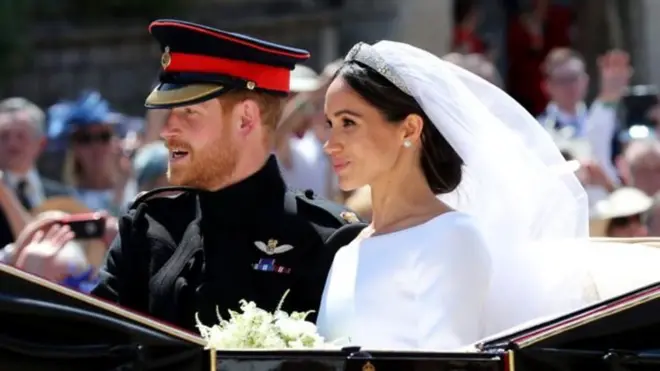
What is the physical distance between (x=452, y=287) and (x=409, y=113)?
1.58 ft

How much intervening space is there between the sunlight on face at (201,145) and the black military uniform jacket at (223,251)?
71 millimetres

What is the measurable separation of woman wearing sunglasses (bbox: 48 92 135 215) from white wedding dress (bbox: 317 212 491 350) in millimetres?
4811

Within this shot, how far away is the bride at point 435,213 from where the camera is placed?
4207 millimetres

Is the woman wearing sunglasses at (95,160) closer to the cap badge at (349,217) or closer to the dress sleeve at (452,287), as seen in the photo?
the cap badge at (349,217)

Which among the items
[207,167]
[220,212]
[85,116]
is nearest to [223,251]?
[220,212]

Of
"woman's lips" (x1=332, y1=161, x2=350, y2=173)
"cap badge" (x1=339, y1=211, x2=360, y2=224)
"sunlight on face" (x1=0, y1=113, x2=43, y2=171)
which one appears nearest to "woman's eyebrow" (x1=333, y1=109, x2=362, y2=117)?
"woman's lips" (x1=332, y1=161, x2=350, y2=173)

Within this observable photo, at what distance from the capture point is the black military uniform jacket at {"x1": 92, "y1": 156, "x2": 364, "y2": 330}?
15.4 feet

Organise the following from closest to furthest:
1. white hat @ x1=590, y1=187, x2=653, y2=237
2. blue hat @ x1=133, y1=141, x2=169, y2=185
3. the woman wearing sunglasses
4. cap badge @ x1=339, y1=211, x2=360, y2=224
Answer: cap badge @ x1=339, y1=211, x2=360, y2=224
white hat @ x1=590, y1=187, x2=653, y2=237
blue hat @ x1=133, y1=141, x2=169, y2=185
the woman wearing sunglasses

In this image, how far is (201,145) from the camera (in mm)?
4762

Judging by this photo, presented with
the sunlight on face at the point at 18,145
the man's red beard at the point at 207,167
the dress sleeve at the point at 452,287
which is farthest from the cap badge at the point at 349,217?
the sunlight on face at the point at 18,145

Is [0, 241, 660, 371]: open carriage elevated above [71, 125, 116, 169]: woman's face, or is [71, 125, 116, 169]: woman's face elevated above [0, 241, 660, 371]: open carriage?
[71, 125, 116, 169]: woman's face

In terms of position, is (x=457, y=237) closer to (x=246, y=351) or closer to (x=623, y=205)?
(x=246, y=351)

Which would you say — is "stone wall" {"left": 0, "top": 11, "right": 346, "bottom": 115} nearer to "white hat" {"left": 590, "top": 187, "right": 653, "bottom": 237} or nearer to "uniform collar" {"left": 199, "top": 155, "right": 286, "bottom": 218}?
"white hat" {"left": 590, "top": 187, "right": 653, "bottom": 237}

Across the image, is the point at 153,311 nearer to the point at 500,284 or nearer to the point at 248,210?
the point at 248,210
